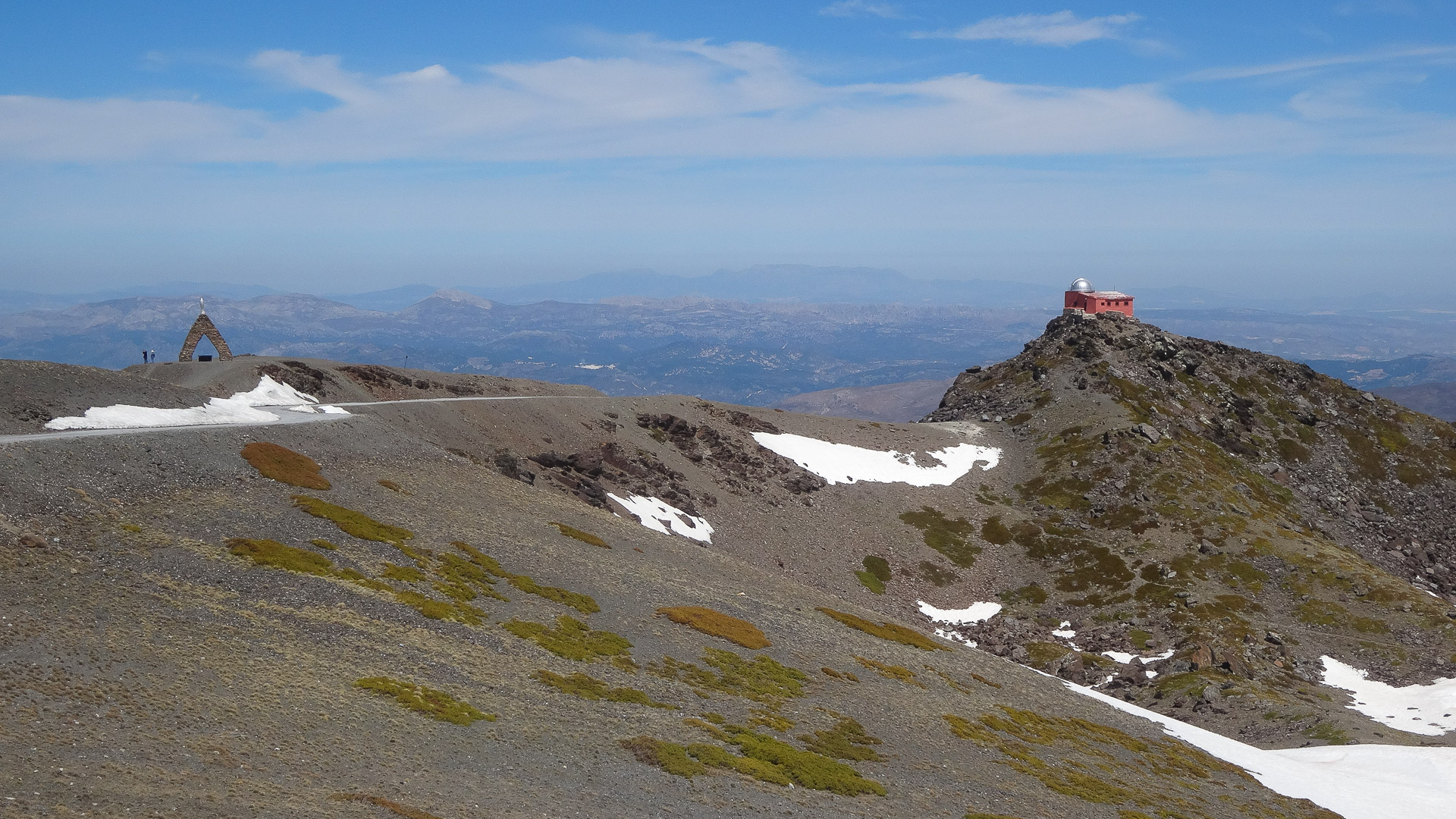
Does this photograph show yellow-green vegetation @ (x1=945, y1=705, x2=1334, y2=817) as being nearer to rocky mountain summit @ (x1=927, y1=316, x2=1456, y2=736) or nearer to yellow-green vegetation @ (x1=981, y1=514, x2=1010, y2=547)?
rocky mountain summit @ (x1=927, y1=316, x2=1456, y2=736)

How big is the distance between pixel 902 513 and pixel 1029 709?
5409 centimetres

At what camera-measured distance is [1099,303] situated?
180m

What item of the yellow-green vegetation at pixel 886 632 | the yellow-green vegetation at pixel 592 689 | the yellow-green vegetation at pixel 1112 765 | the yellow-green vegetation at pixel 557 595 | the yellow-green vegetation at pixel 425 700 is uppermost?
the yellow-green vegetation at pixel 425 700

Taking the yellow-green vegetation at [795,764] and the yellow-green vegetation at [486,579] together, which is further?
the yellow-green vegetation at [486,579]

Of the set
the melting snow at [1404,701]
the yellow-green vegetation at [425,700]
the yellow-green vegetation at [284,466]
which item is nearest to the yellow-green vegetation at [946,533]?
the melting snow at [1404,701]

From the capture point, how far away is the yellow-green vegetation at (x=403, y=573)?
4425cm

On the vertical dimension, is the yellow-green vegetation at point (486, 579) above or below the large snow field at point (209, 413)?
below

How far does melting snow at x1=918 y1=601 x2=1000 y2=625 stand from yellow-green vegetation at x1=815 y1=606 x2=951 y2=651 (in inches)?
966

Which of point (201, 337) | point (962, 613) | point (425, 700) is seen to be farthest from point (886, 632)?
point (201, 337)

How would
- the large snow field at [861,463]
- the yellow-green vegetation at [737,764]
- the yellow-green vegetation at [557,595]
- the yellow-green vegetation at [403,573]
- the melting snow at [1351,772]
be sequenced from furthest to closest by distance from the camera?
the large snow field at [861,463], the melting snow at [1351,772], the yellow-green vegetation at [557,595], the yellow-green vegetation at [403,573], the yellow-green vegetation at [737,764]

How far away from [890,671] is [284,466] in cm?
3742

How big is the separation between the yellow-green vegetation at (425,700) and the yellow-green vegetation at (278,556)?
1018 centimetres

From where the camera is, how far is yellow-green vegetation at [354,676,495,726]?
31.9 metres

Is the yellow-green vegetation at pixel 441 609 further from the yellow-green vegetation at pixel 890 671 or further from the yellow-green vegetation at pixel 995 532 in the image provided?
the yellow-green vegetation at pixel 995 532
